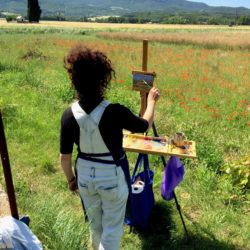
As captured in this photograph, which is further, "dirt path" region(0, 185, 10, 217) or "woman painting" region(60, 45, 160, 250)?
"dirt path" region(0, 185, 10, 217)

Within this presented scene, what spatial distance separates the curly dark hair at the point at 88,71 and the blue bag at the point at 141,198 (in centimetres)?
121

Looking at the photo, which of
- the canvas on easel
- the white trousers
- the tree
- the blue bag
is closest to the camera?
the white trousers

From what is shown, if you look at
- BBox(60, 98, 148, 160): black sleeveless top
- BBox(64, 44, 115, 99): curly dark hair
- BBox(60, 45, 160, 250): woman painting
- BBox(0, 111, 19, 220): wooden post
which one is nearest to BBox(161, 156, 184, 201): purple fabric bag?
BBox(60, 45, 160, 250): woman painting

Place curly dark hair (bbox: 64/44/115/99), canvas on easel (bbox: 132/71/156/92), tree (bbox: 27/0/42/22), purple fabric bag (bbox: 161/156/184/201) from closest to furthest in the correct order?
curly dark hair (bbox: 64/44/115/99)
canvas on easel (bbox: 132/71/156/92)
purple fabric bag (bbox: 161/156/184/201)
tree (bbox: 27/0/42/22)

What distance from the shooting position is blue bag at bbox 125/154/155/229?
10.8ft

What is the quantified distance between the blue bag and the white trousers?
674mm

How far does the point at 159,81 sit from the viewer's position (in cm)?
965

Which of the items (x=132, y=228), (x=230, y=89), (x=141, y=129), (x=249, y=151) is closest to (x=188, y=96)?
(x=230, y=89)

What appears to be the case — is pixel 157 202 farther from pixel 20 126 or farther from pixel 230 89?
pixel 230 89

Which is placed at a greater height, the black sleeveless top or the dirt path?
the black sleeveless top

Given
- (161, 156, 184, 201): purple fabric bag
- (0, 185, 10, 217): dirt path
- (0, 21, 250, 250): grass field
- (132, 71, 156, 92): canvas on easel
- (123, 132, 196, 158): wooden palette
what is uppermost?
(132, 71, 156, 92): canvas on easel

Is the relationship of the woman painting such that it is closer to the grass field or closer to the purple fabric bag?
the grass field

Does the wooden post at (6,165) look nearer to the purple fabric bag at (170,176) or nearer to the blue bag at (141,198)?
the blue bag at (141,198)

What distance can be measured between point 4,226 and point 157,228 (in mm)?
1771
